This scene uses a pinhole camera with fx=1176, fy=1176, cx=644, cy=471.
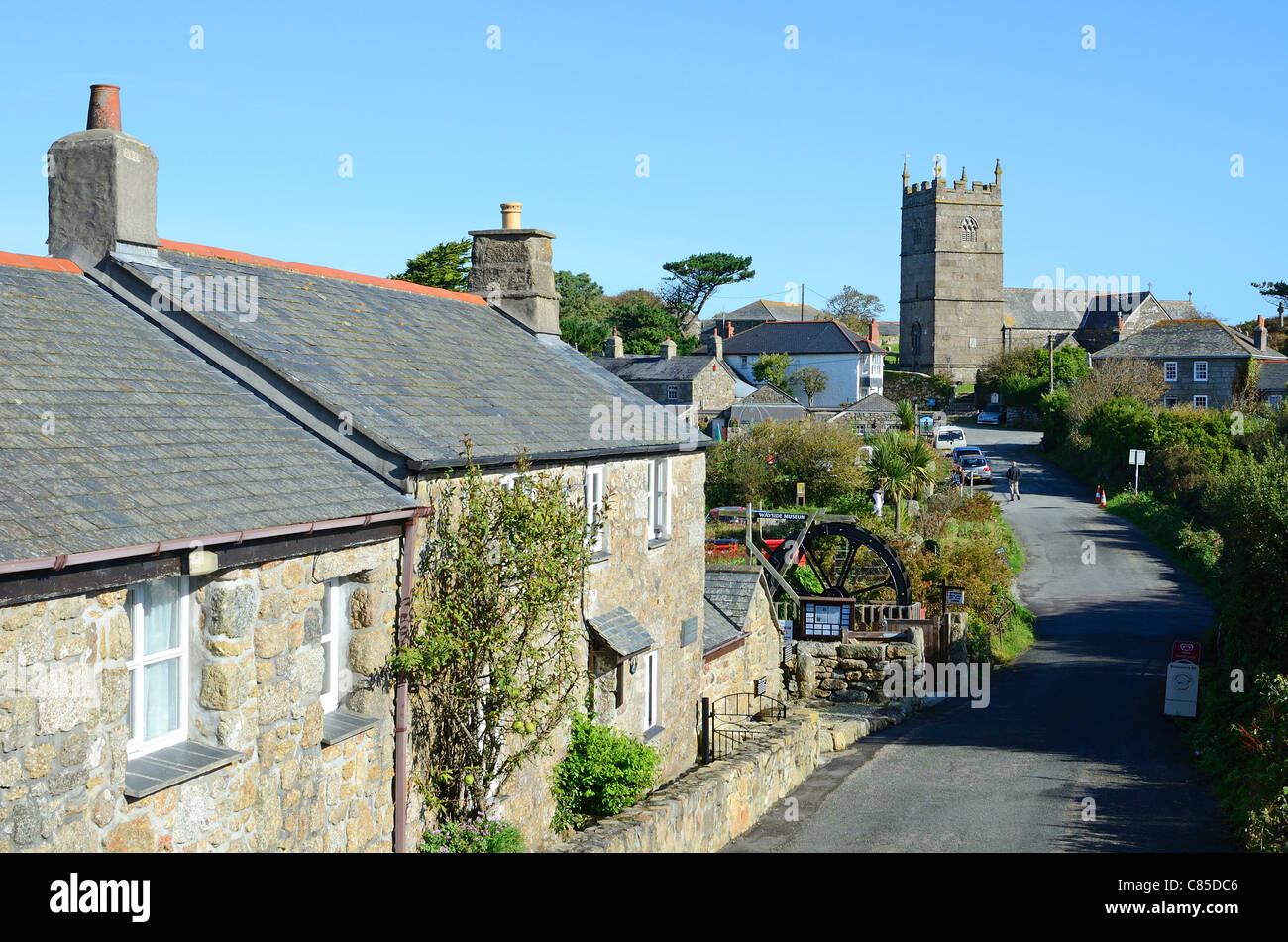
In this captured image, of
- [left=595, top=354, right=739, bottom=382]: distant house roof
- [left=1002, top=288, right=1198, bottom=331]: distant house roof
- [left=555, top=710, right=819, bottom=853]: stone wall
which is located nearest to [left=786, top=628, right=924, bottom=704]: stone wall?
[left=555, top=710, right=819, bottom=853]: stone wall

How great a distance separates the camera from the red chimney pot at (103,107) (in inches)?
446

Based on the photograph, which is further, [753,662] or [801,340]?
[801,340]

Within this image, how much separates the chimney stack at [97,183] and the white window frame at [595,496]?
5.39 metres

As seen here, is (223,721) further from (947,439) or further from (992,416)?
(992,416)

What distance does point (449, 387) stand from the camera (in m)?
13.1

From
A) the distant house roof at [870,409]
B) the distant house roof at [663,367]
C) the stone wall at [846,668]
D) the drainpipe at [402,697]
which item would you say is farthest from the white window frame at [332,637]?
the distant house roof at [663,367]

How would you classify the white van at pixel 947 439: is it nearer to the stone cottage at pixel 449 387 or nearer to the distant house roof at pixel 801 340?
the distant house roof at pixel 801 340

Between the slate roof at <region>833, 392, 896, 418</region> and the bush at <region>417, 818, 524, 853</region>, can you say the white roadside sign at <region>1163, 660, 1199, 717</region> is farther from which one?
the slate roof at <region>833, 392, 896, 418</region>

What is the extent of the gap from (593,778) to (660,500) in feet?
13.8

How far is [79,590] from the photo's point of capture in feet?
23.3

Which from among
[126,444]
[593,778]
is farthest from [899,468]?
[126,444]
